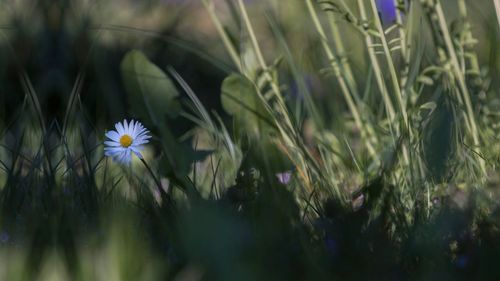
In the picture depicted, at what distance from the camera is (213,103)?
3.48m

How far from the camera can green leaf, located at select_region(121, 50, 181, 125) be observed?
2.07 metres

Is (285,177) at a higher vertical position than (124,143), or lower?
lower

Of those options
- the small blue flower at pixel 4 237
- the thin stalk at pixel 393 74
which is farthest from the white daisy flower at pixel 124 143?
the thin stalk at pixel 393 74

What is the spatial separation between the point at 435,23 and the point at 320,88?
938mm

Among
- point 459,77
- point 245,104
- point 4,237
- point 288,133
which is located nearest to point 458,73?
point 459,77

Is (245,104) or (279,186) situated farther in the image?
(245,104)

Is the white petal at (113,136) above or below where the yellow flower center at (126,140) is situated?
above

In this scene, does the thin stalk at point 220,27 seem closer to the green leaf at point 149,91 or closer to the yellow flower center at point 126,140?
the green leaf at point 149,91

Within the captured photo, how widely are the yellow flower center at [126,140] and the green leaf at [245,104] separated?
388mm

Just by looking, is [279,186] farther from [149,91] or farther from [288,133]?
[149,91]

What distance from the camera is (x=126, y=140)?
167 centimetres

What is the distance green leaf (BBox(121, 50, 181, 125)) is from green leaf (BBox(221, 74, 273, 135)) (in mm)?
139

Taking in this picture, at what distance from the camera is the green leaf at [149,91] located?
207cm

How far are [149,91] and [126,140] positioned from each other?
0.42 metres
